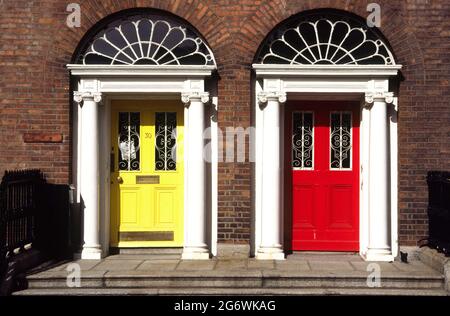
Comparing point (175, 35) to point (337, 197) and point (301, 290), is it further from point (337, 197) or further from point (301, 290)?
point (301, 290)

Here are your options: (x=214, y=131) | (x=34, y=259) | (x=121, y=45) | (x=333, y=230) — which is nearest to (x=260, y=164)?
(x=214, y=131)

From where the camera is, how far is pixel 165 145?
8211 millimetres

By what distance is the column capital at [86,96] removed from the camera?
7840 mm

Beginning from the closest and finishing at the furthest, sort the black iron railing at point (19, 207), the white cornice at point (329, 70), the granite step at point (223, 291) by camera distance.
Answer: the granite step at point (223, 291) → the black iron railing at point (19, 207) → the white cornice at point (329, 70)

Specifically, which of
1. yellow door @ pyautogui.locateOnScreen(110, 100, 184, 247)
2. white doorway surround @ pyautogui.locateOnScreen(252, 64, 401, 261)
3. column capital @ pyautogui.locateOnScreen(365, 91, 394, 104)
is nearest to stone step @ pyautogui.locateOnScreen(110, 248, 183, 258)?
yellow door @ pyautogui.locateOnScreen(110, 100, 184, 247)

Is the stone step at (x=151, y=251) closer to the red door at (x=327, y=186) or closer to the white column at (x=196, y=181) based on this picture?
the white column at (x=196, y=181)

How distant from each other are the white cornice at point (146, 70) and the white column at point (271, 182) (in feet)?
3.13

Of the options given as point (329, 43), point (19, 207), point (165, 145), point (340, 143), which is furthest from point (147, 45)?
point (340, 143)

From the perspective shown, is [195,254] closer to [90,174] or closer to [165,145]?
[165,145]

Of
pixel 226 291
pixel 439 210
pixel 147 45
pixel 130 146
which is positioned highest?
pixel 147 45

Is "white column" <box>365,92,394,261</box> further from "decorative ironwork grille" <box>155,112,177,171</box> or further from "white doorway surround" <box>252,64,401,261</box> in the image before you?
"decorative ironwork grille" <box>155,112,177,171</box>

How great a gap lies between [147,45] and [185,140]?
1515 mm

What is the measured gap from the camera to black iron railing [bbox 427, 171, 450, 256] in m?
7.12

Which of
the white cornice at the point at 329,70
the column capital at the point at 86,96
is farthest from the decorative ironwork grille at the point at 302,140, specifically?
the column capital at the point at 86,96
